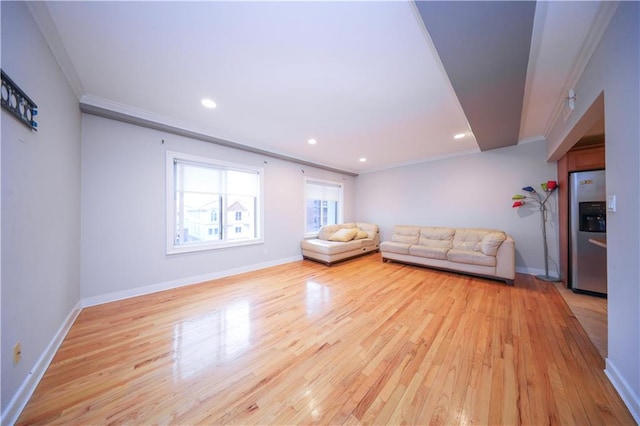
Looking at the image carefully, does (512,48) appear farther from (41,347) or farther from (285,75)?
(41,347)

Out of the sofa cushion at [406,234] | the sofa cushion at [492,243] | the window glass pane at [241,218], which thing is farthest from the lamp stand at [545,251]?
the window glass pane at [241,218]

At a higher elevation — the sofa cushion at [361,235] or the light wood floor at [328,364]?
the sofa cushion at [361,235]

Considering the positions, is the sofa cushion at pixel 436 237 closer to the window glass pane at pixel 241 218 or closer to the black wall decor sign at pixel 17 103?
the window glass pane at pixel 241 218

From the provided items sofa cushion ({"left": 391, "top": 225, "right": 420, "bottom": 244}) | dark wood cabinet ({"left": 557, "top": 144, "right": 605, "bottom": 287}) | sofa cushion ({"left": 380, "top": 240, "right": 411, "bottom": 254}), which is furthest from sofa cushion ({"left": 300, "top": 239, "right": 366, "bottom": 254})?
dark wood cabinet ({"left": 557, "top": 144, "right": 605, "bottom": 287})

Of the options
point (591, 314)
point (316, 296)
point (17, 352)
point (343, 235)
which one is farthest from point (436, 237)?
point (17, 352)

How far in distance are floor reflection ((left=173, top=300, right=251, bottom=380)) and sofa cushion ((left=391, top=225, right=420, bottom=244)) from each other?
3.72m

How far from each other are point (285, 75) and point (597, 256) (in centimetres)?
465

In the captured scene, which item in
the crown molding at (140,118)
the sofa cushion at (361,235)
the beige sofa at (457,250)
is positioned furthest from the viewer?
the sofa cushion at (361,235)

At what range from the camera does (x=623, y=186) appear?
1287 millimetres

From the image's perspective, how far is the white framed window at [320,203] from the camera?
531cm

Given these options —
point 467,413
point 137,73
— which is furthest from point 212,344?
point 137,73

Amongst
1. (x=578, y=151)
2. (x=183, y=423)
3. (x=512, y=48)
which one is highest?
(x=512, y=48)

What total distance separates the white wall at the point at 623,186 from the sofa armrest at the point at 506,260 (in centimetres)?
196

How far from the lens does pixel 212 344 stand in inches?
72.6
